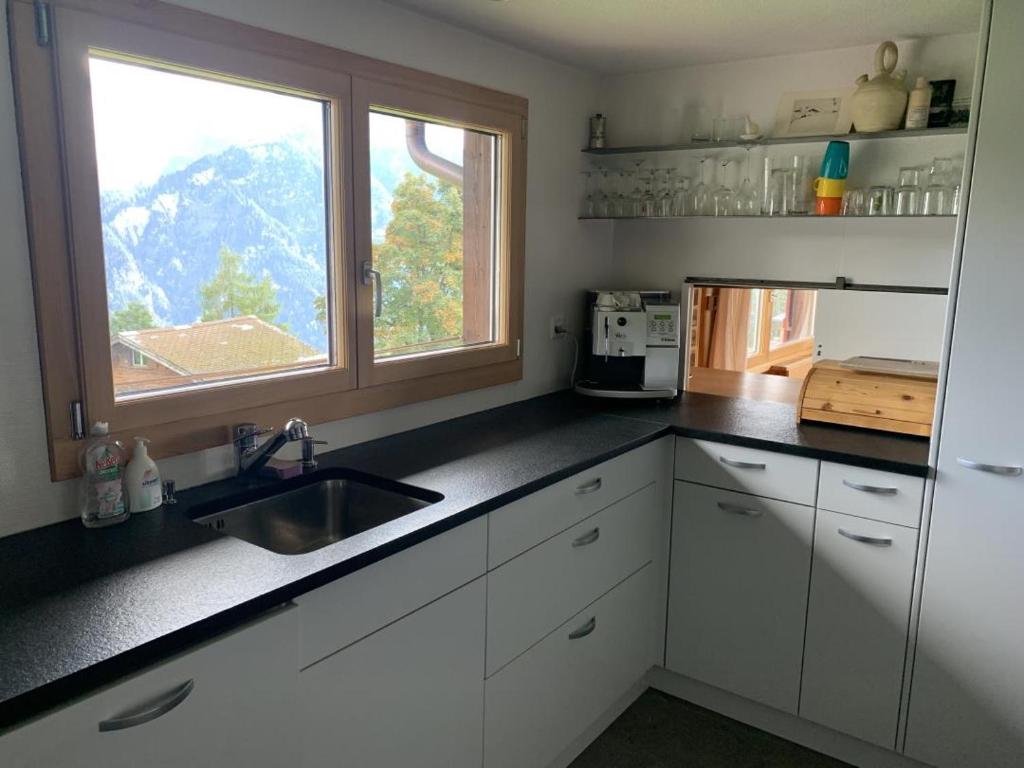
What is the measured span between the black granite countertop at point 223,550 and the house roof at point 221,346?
0.30 metres

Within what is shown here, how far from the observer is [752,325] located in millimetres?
3025

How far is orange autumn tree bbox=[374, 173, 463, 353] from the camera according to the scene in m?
2.36

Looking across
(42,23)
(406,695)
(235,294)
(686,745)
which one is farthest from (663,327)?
(42,23)

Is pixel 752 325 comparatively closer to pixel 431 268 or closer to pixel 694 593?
pixel 694 593

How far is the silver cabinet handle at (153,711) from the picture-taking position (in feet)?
3.68

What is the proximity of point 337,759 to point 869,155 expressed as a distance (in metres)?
2.45

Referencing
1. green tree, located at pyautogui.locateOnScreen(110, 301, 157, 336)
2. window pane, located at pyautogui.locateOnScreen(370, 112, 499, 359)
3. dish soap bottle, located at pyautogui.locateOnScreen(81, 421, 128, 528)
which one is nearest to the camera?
dish soap bottle, located at pyautogui.locateOnScreen(81, 421, 128, 528)

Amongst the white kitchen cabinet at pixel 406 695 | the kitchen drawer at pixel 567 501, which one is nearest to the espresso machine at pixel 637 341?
the kitchen drawer at pixel 567 501

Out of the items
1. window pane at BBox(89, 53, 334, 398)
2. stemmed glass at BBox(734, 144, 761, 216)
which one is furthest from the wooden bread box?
window pane at BBox(89, 53, 334, 398)

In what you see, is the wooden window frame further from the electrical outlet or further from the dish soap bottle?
the electrical outlet

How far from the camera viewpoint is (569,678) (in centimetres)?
226

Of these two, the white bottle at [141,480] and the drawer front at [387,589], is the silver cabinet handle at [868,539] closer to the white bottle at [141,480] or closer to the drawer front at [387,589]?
the drawer front at [387,589]

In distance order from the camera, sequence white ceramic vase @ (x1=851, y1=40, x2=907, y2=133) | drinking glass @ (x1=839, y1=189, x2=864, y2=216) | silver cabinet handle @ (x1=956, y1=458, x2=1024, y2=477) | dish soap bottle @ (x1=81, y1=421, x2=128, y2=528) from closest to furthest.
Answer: dish soap bottle @ (x1=81, y1=421, x2=128, y2=528)
silver cabinet handle @ (x1=956, y1=458, x2=1024, y2=477)
white ceramic vase @ (x1=851, y1=40, x2=907, y2=133)
drinking glass @ (x1=839, y1=189, x2=864, y2=216)

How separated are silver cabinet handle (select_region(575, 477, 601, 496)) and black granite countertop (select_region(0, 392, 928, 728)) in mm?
65
